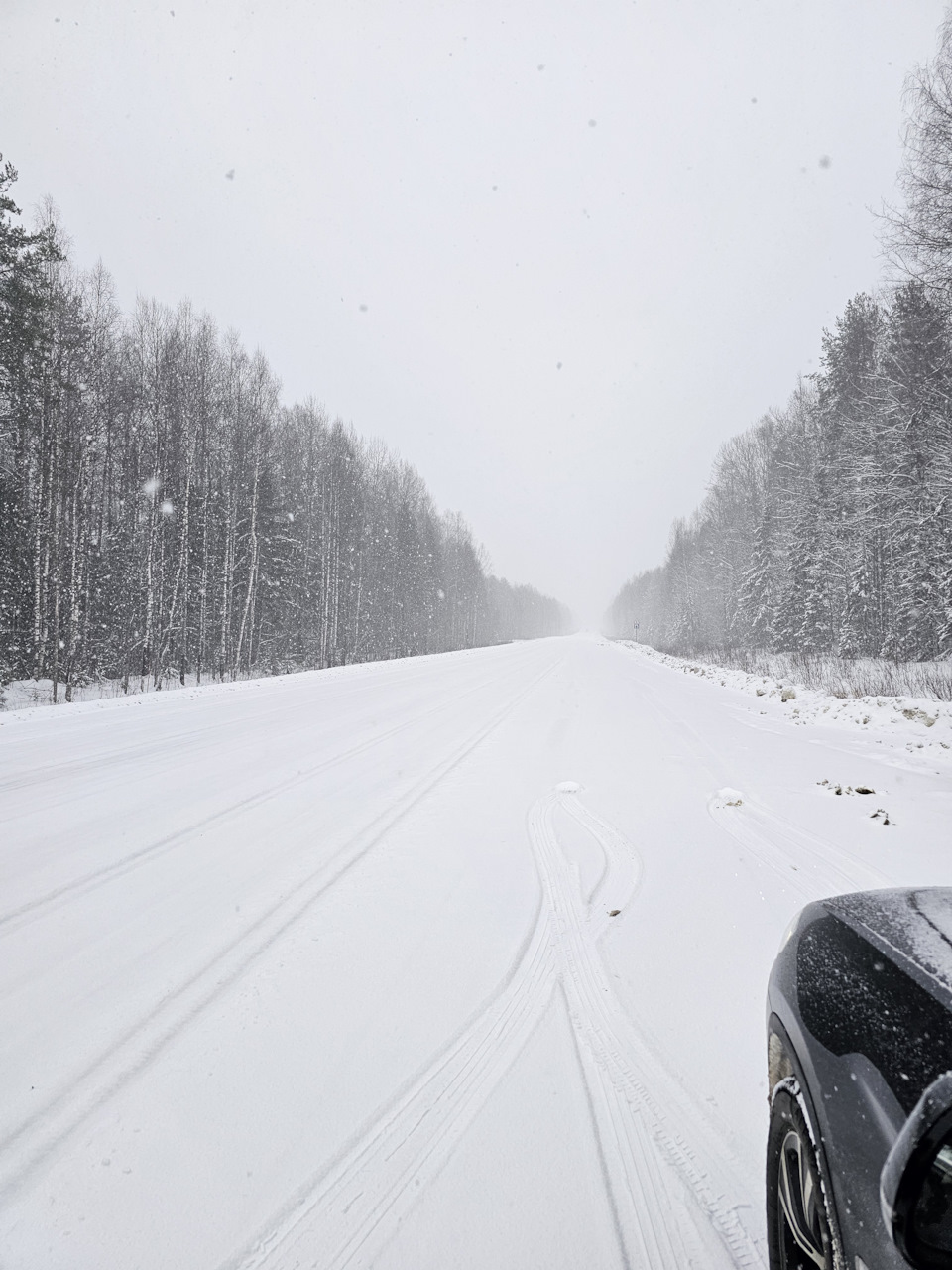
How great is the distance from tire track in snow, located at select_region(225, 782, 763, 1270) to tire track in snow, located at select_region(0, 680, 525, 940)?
229cm

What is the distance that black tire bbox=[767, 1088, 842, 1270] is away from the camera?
3.10ft

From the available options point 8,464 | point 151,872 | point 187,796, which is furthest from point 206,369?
point 151,872

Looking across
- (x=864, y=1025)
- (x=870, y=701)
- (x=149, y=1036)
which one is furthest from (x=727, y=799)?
(x=870, y=701)

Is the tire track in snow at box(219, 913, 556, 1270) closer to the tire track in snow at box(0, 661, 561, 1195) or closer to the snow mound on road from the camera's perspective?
the tire track in snow at box(0, 661, 561, 1195)

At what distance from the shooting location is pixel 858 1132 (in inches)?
33.9

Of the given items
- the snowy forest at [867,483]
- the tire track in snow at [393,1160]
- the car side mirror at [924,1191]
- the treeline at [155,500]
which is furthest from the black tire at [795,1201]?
the treeline at [155,500]

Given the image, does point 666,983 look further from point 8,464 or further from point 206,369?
point 206,369

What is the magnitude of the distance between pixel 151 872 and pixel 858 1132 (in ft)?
11.9

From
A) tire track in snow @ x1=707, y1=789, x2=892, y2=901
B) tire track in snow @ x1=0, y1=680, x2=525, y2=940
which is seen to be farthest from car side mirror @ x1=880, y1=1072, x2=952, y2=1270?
tire track in snow @ x1=0, y1=680, x2=525, y2=940

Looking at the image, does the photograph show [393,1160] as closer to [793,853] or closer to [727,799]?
[793,853]

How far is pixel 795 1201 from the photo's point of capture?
1.09m

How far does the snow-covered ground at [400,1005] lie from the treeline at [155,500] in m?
13.9

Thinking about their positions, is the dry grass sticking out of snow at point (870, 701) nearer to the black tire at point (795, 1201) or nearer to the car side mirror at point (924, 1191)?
the black tire at point (795, 1201)

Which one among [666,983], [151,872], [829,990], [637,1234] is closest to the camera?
[829,990]
